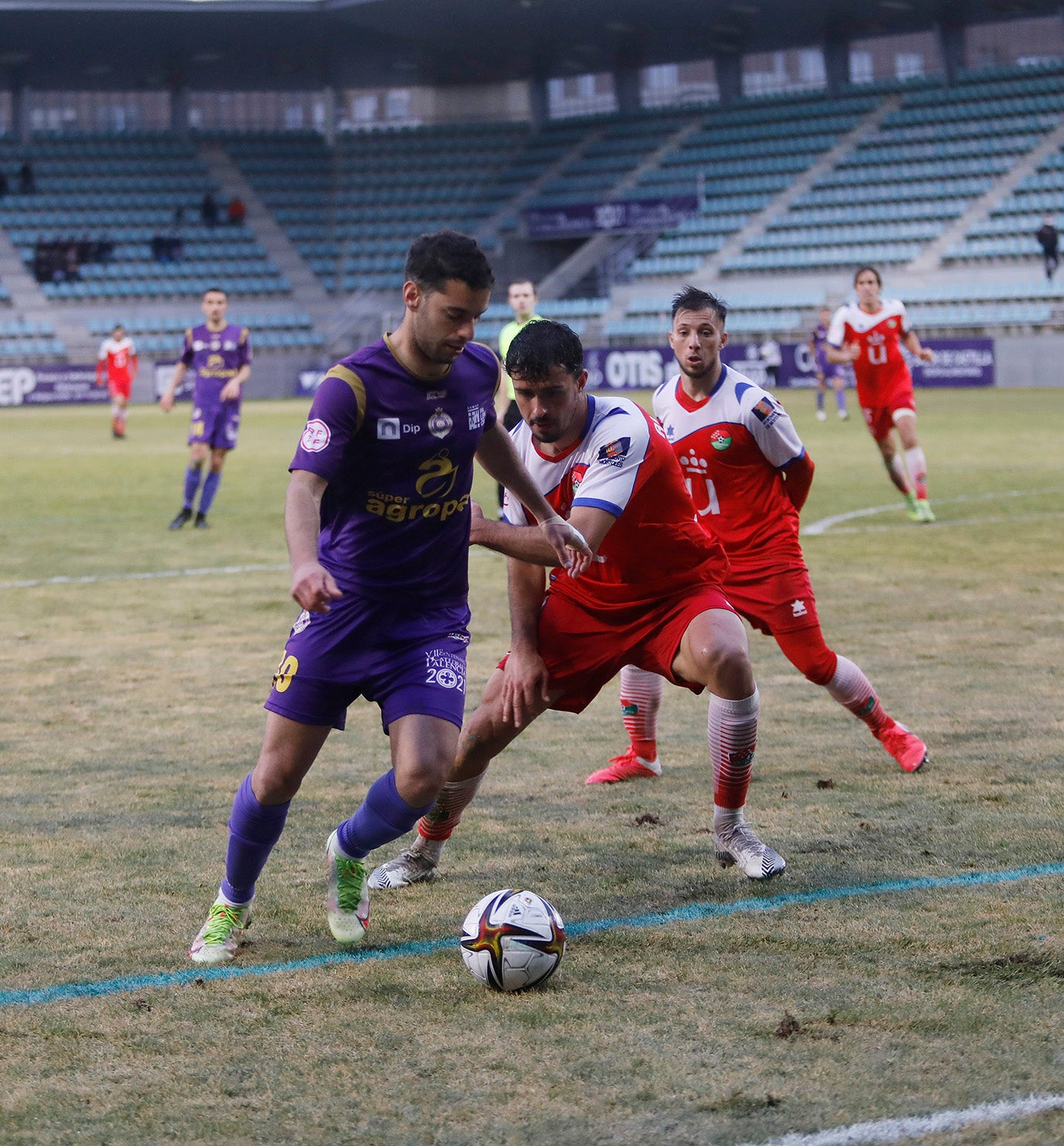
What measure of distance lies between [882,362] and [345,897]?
1045 cm

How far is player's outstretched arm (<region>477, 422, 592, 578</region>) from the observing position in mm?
4285

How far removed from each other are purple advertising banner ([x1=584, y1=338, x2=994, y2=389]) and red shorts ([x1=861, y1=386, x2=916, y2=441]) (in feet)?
69.6

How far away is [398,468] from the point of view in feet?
13.1

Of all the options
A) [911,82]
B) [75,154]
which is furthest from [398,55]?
[911,82]

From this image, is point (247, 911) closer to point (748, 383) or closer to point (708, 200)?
point (748, 383)

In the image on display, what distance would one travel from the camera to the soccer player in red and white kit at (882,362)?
1343 cm

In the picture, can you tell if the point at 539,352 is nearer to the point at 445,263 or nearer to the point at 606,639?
the point at 445,263

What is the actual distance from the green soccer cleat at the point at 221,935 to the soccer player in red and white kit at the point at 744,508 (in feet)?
6.61

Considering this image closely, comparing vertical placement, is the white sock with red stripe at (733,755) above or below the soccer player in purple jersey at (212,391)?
below

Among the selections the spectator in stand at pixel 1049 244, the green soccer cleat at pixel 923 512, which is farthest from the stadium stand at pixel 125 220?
the green soccer cleat at pixel 923 512

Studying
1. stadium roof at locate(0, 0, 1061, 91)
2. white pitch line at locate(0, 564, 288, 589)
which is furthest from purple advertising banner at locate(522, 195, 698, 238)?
white pitch line at locate(0, 564, 288, 589)

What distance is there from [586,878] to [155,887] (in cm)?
130

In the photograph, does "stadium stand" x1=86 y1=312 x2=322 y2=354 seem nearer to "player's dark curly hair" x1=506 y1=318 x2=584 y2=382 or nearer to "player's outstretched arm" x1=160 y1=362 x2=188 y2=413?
"player's outstretched arm" x1=160 y1=362 x2=188 y2=413

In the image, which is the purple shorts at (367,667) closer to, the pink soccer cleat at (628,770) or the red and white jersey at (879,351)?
the pink soccer cleat at (628,770)
